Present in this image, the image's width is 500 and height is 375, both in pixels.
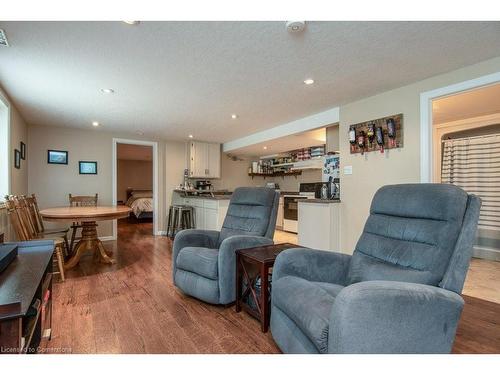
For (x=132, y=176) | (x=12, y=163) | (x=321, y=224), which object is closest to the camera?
(x=12, y=163)

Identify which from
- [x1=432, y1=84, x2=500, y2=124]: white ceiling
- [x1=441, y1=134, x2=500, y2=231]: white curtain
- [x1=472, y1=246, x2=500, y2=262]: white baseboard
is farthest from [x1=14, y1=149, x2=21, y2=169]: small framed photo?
[x1=472, y1=246, x2=500, y2=262]: white baseboard

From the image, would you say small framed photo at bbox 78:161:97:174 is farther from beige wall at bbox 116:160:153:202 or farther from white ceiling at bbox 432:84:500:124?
white ceiling at bbox 432:84:500:124

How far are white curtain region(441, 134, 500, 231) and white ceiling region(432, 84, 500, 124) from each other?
14.9 inches

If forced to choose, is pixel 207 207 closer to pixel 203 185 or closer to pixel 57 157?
pixel 203 185

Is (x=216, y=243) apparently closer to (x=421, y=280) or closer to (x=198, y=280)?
(x=198, y=280)

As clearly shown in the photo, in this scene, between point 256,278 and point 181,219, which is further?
point 181,219

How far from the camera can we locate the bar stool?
17.6ft

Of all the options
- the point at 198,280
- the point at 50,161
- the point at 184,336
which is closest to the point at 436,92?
the point at 198,280

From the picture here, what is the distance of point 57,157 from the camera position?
4.78 m

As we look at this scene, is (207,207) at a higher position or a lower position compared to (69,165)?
lower

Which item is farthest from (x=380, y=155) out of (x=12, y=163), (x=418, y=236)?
(x=12, y=163)

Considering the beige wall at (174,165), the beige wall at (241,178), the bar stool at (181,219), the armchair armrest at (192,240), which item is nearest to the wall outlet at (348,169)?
the armchair armrest at (192,240)

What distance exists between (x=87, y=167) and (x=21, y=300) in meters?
4.81

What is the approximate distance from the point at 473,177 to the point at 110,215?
17.0 feet
